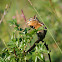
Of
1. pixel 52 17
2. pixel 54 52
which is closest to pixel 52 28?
pixel 52 17

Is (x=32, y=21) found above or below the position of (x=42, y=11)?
below

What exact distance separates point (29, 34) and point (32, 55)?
0.34 feet

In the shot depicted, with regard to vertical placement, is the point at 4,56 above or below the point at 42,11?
below

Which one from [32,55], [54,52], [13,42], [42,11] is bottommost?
[54,52]

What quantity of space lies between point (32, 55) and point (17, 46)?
0.09 m

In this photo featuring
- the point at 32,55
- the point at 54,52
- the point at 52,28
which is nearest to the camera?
the point at 32,55

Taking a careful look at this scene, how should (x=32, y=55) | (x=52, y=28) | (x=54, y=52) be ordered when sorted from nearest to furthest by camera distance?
(x=32, y=55), (x=52, y=28), (x=54, y=52)

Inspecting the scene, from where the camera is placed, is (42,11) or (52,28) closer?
(52,28)

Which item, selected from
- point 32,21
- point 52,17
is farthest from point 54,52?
point 32,21

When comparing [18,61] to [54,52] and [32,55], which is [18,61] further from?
[54,52]

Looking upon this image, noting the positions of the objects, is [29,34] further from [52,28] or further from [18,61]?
[52,28]

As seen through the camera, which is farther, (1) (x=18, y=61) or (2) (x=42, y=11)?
(2) (x=42, y=11)

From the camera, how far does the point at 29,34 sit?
2.09 ft

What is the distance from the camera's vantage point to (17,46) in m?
0.67
